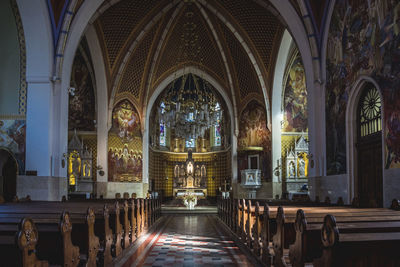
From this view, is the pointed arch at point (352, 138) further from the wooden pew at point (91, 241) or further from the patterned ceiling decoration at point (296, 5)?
the wooden pew at point (91, 241)

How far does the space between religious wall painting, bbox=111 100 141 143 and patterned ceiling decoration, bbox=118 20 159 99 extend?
94 centimetres

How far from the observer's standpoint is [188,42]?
80.2 feet

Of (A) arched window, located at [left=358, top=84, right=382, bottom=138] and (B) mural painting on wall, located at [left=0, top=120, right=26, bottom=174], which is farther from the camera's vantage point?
(B) mural painting on wall, located at [left=0, top=120, right=26, bottom=174]

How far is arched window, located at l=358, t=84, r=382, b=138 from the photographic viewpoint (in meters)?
10.2

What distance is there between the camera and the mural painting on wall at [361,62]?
27.9ft

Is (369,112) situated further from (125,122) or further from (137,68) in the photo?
(125,122)

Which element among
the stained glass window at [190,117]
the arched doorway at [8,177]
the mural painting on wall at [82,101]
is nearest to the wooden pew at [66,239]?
the arched doorway at [8,177]

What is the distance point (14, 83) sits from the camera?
1391 cm

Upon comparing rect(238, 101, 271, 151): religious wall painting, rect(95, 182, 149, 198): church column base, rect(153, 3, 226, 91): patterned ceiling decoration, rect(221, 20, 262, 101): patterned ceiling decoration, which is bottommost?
rect(95, 182, 149, 198): church column base

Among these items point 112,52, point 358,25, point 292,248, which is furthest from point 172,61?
point 292,248

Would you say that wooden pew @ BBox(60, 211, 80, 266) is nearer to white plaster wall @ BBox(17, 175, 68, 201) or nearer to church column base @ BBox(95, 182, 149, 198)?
white plaster wall @ BBox(17, 175, 68, 201)

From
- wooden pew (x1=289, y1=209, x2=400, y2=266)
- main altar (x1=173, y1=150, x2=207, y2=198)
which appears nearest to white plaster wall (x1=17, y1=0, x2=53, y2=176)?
wooden pew (x1=289, y1=209, x2=400, y2=266)

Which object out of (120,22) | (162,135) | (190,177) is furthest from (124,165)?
(162,135)

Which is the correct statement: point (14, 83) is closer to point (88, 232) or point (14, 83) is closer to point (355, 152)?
point (88, 232)
